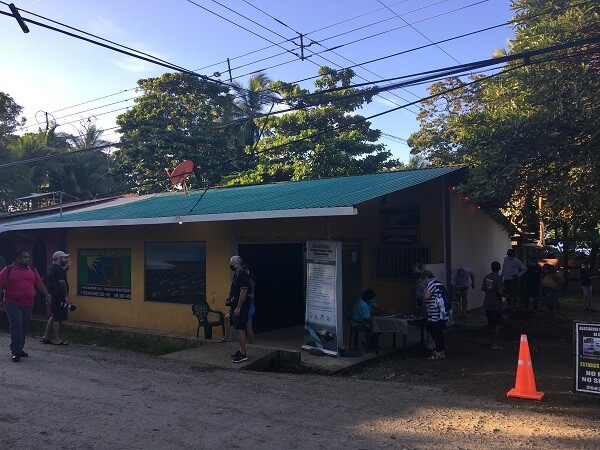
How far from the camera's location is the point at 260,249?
12188 mm

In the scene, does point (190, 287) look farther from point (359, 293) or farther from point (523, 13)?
point (523, 13)

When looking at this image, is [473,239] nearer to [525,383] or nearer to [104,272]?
[525,383]

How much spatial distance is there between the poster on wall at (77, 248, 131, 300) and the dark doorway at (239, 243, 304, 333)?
3235 mm

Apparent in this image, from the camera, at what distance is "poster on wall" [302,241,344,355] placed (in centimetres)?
915

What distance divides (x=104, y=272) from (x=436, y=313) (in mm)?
8411

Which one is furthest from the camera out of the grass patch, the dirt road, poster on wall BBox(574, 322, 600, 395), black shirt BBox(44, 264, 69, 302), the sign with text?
the sign with text

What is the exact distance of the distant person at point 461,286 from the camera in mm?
12906

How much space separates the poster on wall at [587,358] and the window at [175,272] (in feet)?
24.1

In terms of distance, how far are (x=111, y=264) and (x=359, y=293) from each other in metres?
6.09

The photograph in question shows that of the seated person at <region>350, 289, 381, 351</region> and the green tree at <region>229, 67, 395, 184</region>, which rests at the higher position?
the green tree at <region>229, 67, 395, 184</region>

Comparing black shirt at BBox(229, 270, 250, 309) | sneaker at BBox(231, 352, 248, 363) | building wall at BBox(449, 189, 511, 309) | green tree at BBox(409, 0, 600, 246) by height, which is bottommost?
sneaker at BBox(231, 352, 248, 363)

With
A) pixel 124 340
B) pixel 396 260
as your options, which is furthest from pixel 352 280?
pixel 124 340

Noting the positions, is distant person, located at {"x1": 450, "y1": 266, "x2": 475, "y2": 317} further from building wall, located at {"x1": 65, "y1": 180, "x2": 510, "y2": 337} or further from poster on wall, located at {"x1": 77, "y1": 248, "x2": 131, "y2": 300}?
poster on wall, located at {"x1": 77, "y1": 248, "x2": 131, "y2": 300}

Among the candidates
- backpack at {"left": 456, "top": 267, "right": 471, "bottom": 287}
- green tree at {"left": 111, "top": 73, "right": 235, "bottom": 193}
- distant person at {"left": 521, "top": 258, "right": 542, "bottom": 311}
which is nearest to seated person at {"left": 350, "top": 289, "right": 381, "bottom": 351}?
backpack at {"left": 456, "top": 267, "right": 471, "bottom": 287}
